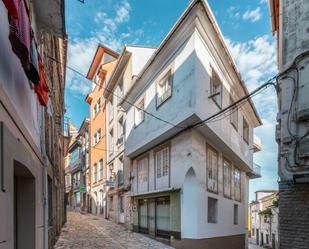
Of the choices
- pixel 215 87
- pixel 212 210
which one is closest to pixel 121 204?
pixel 212 210

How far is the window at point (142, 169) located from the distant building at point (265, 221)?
1280cm

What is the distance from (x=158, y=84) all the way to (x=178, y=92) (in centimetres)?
230

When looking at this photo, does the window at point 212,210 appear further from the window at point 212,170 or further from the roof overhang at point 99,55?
the roof overhang at point 99,55

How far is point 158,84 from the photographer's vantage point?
47.2ft

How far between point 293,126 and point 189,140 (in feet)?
19.1

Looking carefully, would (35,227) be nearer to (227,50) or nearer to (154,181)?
(154,181)

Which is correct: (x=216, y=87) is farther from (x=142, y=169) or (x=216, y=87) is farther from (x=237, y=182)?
(x=237, y=182)

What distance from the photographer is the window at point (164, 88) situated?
528 inches

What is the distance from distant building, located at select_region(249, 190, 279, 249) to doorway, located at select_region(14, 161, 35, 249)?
22333 millimetres

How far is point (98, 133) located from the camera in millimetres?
27547

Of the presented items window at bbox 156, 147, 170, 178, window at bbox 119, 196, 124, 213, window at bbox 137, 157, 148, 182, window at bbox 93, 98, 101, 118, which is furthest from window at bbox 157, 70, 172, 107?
window at bbox 93, 98, 101, 118

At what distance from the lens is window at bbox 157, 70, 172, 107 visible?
44.0 ft

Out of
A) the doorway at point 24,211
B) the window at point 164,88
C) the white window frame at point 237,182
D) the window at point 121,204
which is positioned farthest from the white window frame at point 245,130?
the doorway at point 24,211

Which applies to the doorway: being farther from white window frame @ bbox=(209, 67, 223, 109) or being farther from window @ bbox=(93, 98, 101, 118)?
window @ bbox=(93, 98, 101, 118)
